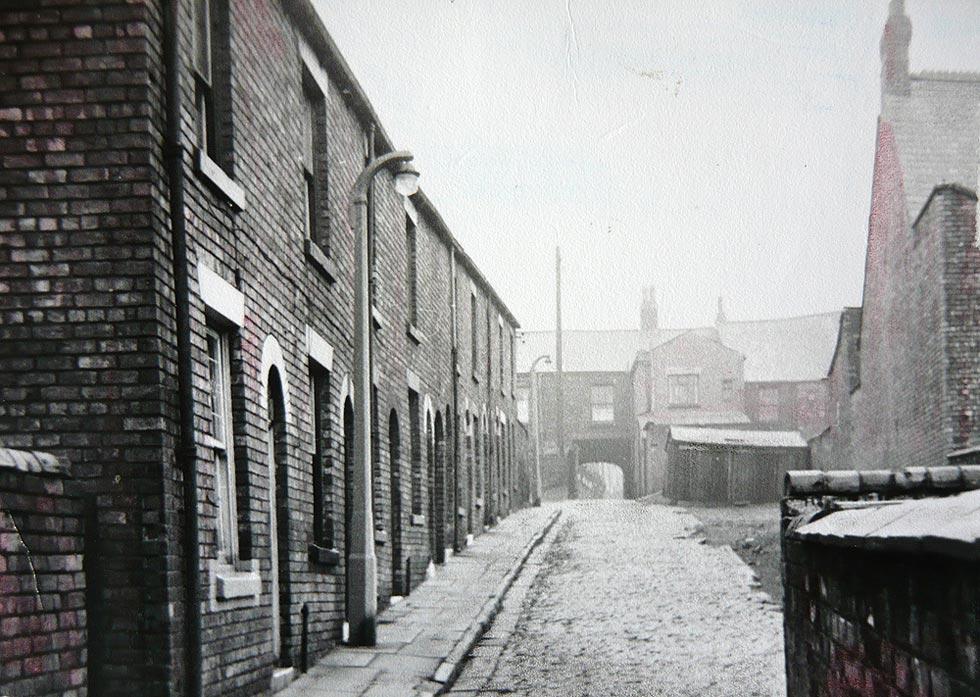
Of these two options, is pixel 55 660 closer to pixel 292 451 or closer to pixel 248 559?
pixel 248 559

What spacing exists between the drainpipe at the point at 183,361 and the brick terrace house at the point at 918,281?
1199 centimetres

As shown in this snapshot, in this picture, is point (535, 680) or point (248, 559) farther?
point (535, 680)

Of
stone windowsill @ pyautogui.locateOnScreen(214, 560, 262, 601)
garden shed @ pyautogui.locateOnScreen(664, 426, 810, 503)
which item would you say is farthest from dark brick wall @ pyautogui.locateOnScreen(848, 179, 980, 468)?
→ stone windowsill @ pyautogui.locateOnScreen(214, 560, 262, 601)

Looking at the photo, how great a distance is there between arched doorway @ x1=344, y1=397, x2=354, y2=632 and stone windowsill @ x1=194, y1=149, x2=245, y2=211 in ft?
13.5

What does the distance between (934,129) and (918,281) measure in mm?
3744

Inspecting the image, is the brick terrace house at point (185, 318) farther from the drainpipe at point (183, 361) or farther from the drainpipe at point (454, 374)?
the drainpipe at point (454, 374)

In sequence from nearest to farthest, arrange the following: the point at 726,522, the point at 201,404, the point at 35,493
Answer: the point at 35,493 < the point at 201,404 < the point at 726,522

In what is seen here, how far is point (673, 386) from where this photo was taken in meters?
50.4

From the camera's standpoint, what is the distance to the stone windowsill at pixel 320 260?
10570 millimetres

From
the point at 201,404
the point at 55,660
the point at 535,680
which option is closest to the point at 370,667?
the point at 535,680

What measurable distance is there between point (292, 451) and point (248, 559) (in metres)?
1.50

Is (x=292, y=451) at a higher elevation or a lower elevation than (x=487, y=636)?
higher

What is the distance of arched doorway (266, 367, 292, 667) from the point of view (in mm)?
9344

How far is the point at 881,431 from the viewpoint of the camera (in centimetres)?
2319
